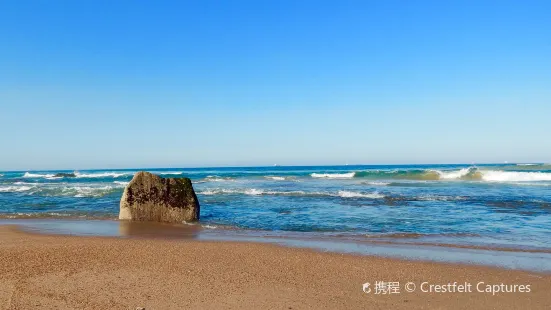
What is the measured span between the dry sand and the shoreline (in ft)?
1.95

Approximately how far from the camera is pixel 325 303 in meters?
4.87

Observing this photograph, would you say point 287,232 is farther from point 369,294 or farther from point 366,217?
point 369,294

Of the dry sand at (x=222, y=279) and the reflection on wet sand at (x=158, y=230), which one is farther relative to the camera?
the reflection on wet sand at (x=158, y=230)

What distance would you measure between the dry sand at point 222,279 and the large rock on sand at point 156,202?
4.65 meters

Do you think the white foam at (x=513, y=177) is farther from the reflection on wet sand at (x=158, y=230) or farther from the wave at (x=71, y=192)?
the reflection on wet sand at (x=158, y=230)

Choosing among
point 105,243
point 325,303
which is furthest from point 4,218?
point 325,303

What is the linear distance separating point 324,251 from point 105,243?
A: 4819 millimetres

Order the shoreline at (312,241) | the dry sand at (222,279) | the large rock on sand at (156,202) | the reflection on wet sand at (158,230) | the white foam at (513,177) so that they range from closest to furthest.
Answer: the dry sand at (222,279) → the shoreline at (312,241) → the reflection on wet sand at (158,230) → the large rock on sand at (156,202) → the white foam at (513,177)

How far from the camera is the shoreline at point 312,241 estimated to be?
7.41 metres

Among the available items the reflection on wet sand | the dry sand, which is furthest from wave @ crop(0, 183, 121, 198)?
the dry sand

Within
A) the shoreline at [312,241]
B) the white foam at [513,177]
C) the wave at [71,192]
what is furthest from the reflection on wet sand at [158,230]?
the white foam at [513,177]

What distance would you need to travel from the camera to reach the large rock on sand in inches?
509

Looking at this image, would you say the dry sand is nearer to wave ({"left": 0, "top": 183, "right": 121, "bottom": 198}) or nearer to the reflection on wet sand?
the reflection on wet sand

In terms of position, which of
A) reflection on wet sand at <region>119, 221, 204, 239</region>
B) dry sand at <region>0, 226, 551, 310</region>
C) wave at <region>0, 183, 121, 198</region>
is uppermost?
wave at <region>0, 183, 121, 198</region>
